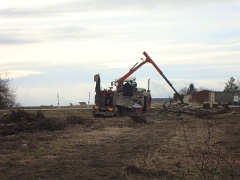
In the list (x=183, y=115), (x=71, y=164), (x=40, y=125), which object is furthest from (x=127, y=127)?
(x=71, y=164)

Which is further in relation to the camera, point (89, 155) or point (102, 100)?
point (102, 100)

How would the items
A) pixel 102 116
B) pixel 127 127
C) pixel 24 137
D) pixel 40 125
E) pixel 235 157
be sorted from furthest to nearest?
pixel 102 116 → pixel 127 127 → pixel 40 125 → pixel 24 137 → pixel 235 157

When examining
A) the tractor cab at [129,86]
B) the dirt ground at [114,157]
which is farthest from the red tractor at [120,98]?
the dirt ground at [114,157]

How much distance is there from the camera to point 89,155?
34.5 ft

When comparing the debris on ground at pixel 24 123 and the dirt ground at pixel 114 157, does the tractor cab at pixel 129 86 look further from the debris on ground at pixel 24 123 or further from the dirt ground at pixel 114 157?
the dirt ground at pixel 114 157

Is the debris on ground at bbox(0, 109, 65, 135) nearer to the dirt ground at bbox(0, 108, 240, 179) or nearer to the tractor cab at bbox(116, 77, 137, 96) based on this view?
the dirt ground at bbox(0, 108, 240, 179)

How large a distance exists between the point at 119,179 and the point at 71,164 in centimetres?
193

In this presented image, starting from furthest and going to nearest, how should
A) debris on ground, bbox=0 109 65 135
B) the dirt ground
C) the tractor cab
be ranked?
the tractor cab
debris on ground, bbox=0 109 65 135
the dirt ground

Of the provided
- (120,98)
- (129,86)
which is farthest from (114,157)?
(129,86)

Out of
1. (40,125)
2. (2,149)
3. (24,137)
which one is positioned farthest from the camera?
(40,125)

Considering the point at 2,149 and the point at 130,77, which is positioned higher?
the point at 130,77

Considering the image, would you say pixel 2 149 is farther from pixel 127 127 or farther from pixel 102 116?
pixel 102 116

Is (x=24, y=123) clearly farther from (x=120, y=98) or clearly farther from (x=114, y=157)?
(x=120, y=98)

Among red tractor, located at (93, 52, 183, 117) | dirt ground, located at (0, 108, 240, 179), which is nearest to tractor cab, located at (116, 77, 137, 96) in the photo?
red tractor, located at (93, 52, 183, 117)
